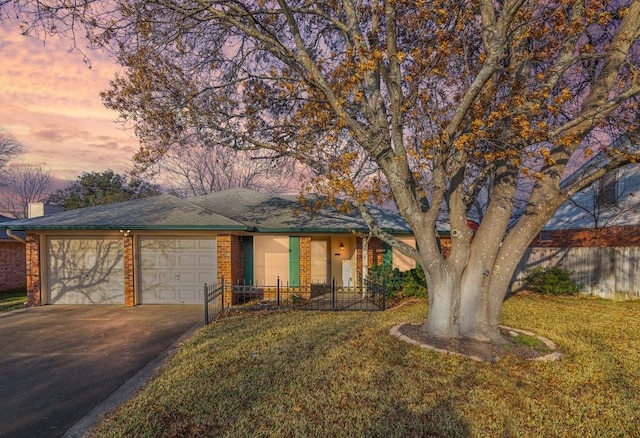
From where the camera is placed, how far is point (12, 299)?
1354cm

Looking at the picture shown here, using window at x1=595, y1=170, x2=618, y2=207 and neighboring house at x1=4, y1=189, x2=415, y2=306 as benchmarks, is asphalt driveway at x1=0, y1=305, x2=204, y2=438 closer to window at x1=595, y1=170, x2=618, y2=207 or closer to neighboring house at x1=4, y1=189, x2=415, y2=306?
neighboring house at x1=4, y1=189, x2=415, y2=306

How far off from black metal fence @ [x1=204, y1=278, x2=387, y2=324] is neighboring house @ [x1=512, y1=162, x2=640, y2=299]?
21.8 ft

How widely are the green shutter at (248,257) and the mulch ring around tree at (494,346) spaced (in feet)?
24.1

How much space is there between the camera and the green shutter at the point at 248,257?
13.3 m

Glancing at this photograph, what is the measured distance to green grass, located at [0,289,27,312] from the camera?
11762 mm

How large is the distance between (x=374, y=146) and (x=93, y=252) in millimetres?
10855

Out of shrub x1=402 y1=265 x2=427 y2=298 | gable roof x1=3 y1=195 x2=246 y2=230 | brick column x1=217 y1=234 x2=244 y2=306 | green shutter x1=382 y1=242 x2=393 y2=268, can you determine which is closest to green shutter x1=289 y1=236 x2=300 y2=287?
brick column x1=217 y1=234 x2=244 y2=306

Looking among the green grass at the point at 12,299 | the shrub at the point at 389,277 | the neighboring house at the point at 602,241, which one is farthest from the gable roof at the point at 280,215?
the green grass at the point at 12,299

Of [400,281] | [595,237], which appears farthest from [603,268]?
[400,281]

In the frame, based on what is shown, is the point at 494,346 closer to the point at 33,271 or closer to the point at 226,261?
the point at 226,261

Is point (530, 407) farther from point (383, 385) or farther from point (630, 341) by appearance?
point (630, 341)

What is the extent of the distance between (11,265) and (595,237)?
87.8 ft

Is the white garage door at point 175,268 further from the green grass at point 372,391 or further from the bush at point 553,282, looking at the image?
the bush at point 553,282

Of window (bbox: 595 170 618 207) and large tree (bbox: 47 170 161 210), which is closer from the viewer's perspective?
window (bbox: 595 170 618 207)
